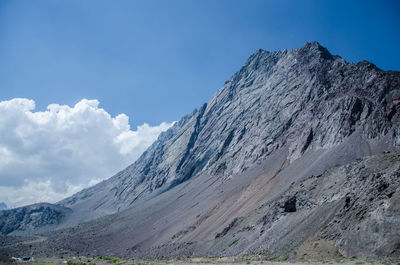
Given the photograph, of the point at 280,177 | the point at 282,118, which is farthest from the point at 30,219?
the point at 280,177

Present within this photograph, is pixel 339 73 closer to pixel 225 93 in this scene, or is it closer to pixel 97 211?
pixel 225 93

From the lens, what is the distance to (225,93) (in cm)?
19138

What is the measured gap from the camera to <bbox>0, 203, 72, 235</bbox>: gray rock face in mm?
177125

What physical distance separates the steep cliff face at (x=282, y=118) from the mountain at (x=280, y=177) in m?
0.46

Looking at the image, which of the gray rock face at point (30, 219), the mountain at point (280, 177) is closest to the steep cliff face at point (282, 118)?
the mountain at point (280, 177)

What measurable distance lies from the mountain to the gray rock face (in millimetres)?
7089

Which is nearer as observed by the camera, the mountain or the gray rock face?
the mountain

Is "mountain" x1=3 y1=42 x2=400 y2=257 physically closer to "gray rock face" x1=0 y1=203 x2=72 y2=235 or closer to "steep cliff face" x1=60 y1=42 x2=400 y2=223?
"steep cliff face" x1=60 y1=42 x2=400 y2=223

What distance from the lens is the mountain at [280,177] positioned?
35.4 metres

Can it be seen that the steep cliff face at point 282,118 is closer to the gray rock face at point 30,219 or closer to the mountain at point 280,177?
the mountain at point 280,177

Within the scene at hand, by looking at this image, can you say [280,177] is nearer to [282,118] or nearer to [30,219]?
[282,118]

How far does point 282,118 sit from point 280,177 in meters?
42.9

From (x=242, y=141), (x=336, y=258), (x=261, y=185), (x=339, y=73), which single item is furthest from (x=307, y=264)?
(x=242, y=141)

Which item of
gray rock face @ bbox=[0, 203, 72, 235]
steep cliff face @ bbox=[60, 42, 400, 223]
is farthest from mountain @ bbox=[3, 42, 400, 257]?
gray rock face @ bbox=[0, 203, 72, 235]
